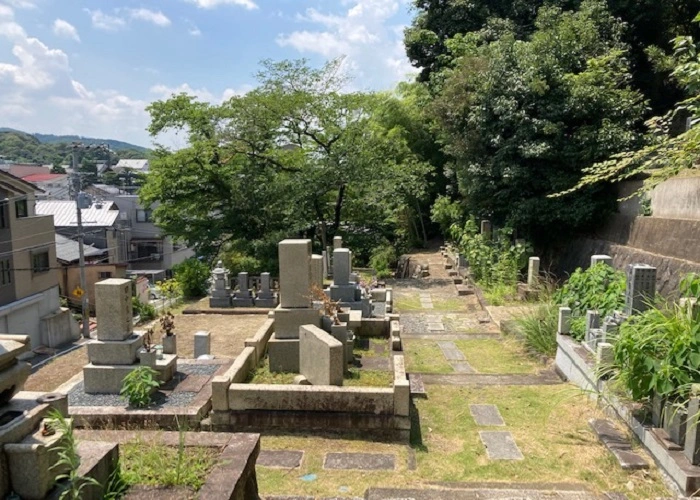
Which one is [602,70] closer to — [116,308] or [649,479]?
[649,479]

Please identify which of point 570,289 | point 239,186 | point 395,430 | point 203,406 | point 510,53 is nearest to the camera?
point 395,430

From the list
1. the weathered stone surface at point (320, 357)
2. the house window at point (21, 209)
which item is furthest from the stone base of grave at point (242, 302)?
the house window at point (21, 209)

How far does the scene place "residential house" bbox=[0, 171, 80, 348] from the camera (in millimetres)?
18031

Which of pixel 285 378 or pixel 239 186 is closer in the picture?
pixel 285 378

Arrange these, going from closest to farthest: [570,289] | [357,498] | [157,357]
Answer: [357,498] → [157,357] → [570,289]

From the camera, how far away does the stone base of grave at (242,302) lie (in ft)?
49.4

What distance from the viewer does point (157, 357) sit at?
7887mm

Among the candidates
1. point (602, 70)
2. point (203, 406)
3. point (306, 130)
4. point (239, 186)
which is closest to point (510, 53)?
point (602, 70)

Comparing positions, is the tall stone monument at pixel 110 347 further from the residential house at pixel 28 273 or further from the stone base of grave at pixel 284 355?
the residential house at pixel 28 273

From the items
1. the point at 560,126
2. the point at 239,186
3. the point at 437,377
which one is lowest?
the point at 437,377

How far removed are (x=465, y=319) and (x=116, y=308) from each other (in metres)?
8.51

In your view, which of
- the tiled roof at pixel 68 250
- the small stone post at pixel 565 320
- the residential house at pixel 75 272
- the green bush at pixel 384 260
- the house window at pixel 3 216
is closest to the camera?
the small stone post at pixel 565 320

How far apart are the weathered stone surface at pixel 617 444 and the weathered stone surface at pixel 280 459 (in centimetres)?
358

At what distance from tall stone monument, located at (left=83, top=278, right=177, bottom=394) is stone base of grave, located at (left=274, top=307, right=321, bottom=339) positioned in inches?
78.5
